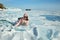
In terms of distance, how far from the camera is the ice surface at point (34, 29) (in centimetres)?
131

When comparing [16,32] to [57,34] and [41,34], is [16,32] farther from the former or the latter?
[57,34]

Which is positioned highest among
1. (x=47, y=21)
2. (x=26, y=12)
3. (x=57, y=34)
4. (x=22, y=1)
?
(x=22, y=1)

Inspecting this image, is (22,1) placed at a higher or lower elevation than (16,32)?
higher

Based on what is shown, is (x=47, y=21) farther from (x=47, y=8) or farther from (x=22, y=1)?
(x=22, y=1)

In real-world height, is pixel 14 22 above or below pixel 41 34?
above

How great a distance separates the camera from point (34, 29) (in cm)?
132

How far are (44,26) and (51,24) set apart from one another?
0.08 meters

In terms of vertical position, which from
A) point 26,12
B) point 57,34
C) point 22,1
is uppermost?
point 22,1

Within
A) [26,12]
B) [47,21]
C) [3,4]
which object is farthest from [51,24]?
[3,4]

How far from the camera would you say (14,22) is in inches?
53.1

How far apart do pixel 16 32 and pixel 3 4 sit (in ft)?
1.14

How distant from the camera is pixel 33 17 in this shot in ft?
4.41

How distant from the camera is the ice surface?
1311 millimetres

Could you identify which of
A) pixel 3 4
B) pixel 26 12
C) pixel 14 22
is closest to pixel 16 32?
pixel 14 22
